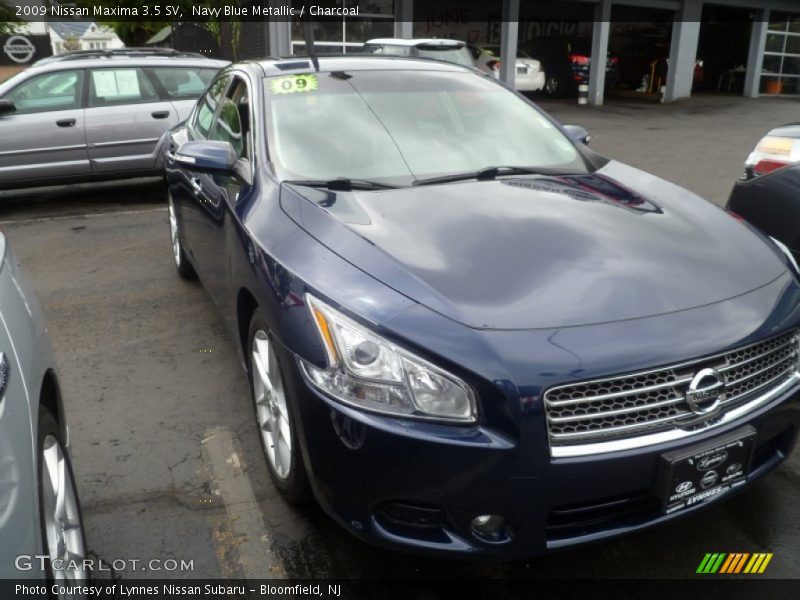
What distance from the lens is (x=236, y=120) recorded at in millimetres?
3850

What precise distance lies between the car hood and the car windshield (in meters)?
0.24

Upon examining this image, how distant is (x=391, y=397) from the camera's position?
211cm

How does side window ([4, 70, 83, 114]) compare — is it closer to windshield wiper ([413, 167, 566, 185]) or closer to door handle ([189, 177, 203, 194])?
door handle ([189, 177, 203, 194])

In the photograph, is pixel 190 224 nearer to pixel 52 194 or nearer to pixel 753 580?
pixel 753 580

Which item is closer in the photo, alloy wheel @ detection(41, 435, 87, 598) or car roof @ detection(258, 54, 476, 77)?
alloy wheel @ detection(41, 435, 87, 598)

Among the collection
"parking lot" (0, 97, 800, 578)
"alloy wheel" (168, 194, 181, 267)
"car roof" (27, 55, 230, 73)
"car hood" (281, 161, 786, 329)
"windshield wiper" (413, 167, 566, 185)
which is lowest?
"parking lot" (0, 97, 800, 578)

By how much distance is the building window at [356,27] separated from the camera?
18.3 metres

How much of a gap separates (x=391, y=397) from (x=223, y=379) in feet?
6.95

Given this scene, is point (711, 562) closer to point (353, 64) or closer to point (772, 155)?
point (772, 155)

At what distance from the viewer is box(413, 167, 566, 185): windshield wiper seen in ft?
10.4

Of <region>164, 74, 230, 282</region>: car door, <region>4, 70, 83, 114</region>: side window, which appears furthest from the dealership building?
<region>164, 74, 230, 282</region>: car door

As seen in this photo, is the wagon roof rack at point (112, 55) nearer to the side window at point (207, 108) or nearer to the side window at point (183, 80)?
the side window at point (183, 80)

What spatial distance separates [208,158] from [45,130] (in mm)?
5597

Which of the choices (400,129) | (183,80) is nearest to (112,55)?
(183,80)
